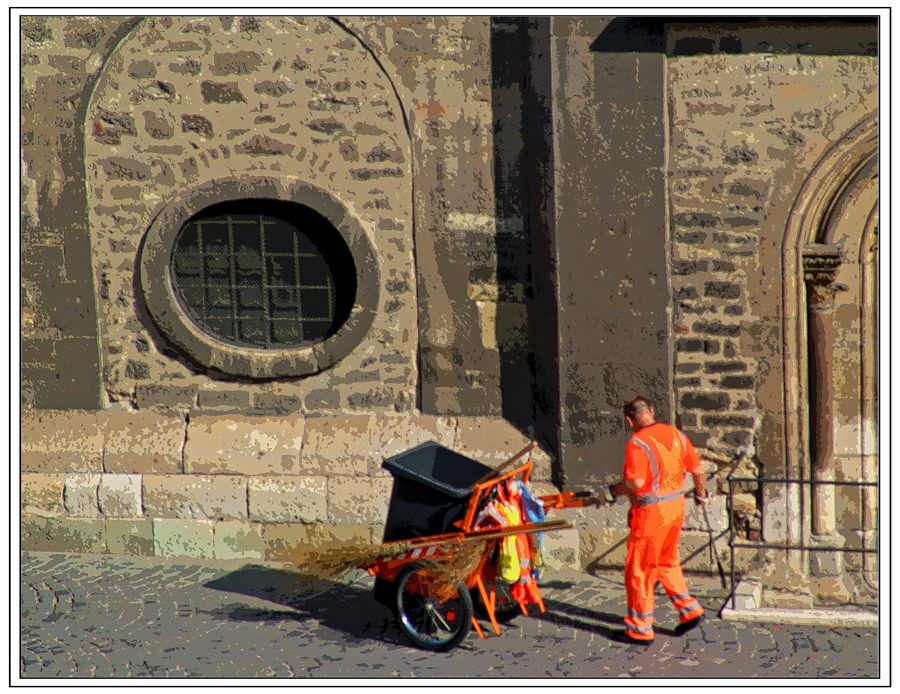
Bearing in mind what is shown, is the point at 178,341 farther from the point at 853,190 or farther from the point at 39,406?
the point at 853,190

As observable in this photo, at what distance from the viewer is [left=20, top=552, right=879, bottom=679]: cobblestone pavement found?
19.2ft

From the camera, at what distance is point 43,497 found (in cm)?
820

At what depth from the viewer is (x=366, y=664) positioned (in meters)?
5.92

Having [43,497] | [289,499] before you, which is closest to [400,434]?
[289,499]

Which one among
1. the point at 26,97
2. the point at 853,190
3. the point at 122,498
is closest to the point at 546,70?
the point at 853,190

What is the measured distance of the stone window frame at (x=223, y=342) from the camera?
7926 millimetres

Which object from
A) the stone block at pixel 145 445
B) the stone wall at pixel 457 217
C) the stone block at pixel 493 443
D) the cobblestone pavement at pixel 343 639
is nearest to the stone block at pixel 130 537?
the stone block at pixel 145 445

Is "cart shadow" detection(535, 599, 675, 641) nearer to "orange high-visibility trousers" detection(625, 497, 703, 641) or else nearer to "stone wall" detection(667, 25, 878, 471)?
"orange high-visibility trousers" detection(625, 497, 703, 641)

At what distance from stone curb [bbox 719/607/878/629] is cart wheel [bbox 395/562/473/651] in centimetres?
179

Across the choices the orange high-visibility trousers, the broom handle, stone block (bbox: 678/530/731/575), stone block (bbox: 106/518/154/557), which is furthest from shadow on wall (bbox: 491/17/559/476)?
stone block (bbox: 106/518/154/557)

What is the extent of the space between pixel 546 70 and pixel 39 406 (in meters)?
4.97

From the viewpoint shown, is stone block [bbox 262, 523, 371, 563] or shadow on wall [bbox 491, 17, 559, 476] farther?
stone block [bbox 262, 523, 371, 563]

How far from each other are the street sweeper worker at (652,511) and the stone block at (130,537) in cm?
394

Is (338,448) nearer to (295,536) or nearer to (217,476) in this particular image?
(295,536)
